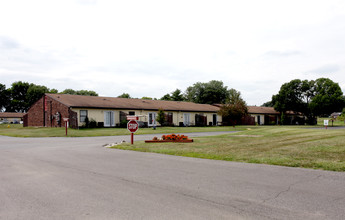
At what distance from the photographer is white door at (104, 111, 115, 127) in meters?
37.4

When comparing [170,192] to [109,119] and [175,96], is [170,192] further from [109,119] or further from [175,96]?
[175,96]

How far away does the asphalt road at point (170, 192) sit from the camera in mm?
4434

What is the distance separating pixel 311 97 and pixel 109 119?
4133 cm

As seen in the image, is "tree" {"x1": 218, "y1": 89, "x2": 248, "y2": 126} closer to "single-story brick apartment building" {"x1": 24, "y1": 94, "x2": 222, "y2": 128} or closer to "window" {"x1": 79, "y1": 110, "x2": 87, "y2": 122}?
"single-story brick apartment building" {"x1": 24, "y1": 94, "x2": 222, "y2": 128}

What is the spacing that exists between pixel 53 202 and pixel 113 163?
14.1 feet

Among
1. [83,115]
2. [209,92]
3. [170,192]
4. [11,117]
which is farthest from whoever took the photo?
[11,117]

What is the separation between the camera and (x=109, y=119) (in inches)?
1490

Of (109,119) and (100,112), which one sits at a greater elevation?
(100,112)

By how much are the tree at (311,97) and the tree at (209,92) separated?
18.3 m

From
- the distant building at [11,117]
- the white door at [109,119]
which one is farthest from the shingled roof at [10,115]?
the white door at [109,119]

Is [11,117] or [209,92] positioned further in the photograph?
[11,117]

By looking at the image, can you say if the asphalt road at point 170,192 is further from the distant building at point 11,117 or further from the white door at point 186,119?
the distant building at point 11,117

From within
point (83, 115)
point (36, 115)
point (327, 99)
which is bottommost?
point (83, 115)

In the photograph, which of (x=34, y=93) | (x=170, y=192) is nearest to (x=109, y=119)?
(x=170, y=192)
